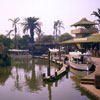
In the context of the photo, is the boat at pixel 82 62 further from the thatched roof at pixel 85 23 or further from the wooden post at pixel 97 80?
the thatched roof at pixel 85 23

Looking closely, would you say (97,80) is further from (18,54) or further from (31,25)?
(31,25)

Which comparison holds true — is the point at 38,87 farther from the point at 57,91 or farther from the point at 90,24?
the point at 90,24

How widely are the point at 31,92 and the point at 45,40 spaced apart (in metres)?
68.3

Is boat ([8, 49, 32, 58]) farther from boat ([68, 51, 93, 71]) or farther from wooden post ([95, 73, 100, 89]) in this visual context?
wooden post ([95, 73, 100, 89])

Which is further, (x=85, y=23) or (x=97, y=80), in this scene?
(x=85, y=23)

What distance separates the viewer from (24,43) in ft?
275

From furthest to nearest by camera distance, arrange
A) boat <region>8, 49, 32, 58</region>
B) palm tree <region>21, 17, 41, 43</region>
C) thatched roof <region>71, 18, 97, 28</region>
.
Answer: palm tree <region>21, 17, 41, 43</region>, boat <region>8, 49, 32, 58</region>, thatched roof <region>71, 18, 97, 28</region>

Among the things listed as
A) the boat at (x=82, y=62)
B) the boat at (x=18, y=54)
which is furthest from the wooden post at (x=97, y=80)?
the boat at (x=18, y=54)

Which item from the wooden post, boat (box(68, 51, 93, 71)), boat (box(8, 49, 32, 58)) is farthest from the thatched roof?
the wooden post

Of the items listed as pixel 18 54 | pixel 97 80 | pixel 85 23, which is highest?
pixel 85 23

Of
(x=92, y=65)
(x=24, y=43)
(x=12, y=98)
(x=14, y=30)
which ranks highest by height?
(x=14, y=30)

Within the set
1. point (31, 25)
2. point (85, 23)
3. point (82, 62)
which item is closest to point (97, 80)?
point (82, 62)

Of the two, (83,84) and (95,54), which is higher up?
(95,54)

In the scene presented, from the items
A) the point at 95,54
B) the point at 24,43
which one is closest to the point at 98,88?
the point at 95,54
